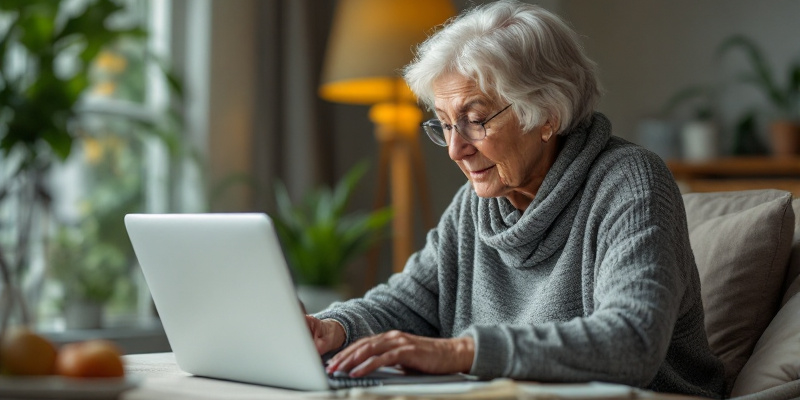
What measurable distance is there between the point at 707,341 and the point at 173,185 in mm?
2291

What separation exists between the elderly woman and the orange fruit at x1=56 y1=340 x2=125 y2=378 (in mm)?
301

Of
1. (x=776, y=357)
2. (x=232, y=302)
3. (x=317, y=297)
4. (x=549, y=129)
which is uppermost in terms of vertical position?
(x=549, y=129)

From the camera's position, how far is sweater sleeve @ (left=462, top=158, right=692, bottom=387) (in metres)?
1.07

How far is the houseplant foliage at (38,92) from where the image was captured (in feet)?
8.43

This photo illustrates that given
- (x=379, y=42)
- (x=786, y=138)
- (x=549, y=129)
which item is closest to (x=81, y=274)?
(x=379, y=42)

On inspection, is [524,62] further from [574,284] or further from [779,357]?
[779,357]

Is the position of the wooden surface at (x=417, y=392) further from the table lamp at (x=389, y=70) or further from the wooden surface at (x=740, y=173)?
the wooden surface at (x=740, y=173)

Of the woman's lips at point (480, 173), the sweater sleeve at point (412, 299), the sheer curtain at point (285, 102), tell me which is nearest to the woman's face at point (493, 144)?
the woman's lips at point (480, 173)

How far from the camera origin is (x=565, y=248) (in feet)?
4.71

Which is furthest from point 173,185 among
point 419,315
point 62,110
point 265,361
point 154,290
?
point 265,361

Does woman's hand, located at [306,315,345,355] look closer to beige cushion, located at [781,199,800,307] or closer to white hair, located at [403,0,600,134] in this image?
white hair, located at [403,0,600,134]

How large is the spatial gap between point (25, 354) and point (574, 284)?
83 cm

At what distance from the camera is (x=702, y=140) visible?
3734mm

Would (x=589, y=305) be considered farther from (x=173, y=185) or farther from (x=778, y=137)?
(x=778, y=137)
